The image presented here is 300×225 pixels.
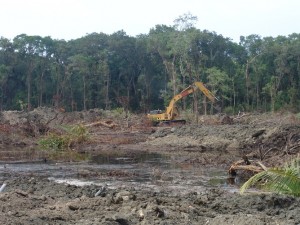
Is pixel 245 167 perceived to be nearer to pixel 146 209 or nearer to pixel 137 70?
pixel 146 209

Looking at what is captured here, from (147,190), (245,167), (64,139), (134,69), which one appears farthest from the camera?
(134,69)

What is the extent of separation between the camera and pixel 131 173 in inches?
733

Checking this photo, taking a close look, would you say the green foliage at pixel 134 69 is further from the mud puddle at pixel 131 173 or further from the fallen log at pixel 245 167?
the fallen log at pixel 245 167

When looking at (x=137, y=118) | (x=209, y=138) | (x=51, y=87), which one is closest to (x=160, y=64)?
(x=51, y=87)

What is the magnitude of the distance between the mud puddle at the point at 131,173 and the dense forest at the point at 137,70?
3758cm

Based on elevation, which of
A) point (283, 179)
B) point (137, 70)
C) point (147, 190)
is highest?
point (137, 70)

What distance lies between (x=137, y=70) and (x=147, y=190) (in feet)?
190

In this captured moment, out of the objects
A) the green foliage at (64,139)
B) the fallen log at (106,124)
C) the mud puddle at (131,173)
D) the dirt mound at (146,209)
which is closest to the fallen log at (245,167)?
the mud puddle at (131,173)

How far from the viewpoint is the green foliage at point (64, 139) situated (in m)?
29.0

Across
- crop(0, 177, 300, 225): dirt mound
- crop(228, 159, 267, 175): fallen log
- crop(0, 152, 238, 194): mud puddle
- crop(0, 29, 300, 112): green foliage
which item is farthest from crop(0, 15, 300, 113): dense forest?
crop(0, 177, 300, 225): dirt mound

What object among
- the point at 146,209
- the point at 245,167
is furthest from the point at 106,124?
the point at 146,209

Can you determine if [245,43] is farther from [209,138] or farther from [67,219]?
[67,219]

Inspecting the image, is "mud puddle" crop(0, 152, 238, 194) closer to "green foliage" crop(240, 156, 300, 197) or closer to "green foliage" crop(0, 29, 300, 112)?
"green foliage" crop(240, 156, 300, 197)

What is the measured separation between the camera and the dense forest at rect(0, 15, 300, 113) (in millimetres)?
62875
